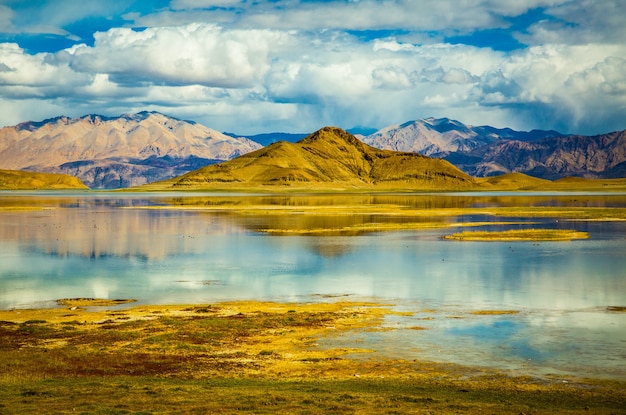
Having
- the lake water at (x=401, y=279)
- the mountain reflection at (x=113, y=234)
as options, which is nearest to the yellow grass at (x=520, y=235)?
the lake water at (x=401, y=279)

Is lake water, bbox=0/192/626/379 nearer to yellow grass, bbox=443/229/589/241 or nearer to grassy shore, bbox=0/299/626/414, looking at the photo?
grassy shore, bbox=0/299/626/414

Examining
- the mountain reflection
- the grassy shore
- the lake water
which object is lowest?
the grassy shore

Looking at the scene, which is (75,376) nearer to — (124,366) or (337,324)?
(124,366)

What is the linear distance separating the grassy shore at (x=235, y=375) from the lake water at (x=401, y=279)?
209 cm

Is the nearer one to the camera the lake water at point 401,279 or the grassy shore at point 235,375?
the grassy shore at point 235,375

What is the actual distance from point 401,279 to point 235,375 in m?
27.3

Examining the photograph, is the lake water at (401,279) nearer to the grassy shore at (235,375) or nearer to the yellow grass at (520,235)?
the grassy shore at (235,375)

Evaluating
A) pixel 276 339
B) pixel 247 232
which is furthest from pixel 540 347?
pixel 247 232

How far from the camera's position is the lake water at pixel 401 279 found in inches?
1196

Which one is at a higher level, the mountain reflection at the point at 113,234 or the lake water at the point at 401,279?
the mountain reflection at the point at 113,234

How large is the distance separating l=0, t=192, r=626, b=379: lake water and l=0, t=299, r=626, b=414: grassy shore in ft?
6.87

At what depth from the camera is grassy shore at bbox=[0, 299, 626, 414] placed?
21.4 meters

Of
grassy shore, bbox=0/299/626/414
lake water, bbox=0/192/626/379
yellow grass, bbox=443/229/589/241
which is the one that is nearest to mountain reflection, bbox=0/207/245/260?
lake water, bbox=0/192/626/379

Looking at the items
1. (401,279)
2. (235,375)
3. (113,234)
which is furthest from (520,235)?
(235,375)
